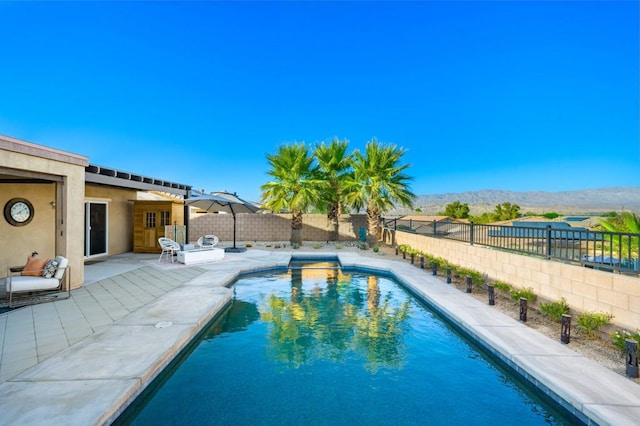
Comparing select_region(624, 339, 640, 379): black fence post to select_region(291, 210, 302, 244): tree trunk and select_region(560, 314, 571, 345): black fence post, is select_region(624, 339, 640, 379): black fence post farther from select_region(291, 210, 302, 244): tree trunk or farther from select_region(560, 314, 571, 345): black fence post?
select_region(291, 210, 302, 244): tree trunk

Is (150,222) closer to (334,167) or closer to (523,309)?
(334,167)

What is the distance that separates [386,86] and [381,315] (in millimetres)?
30763

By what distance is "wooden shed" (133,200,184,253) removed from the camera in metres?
13.7

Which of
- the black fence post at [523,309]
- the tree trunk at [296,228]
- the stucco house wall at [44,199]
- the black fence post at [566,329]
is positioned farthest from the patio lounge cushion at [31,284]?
the tree trunk at [296,228]

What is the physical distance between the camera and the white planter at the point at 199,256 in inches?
439

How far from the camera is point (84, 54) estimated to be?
75.3 feet

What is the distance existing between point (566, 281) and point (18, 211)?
12749 mm

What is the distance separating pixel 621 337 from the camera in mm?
4305

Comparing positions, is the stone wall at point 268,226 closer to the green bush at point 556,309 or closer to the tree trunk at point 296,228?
the tree trunk at point 296,228

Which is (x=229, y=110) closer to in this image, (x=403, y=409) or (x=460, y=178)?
(x=403, y=409)

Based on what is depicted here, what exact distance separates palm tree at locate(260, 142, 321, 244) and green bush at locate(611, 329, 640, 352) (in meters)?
13.8

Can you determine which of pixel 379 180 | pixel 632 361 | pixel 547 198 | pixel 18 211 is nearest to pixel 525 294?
pixel 632 361

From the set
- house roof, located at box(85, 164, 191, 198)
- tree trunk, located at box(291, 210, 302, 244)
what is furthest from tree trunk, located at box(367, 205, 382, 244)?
house roof, located at box(85, 164, 191, 198)

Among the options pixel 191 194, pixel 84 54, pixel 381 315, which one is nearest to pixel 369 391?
pixel 381 315
